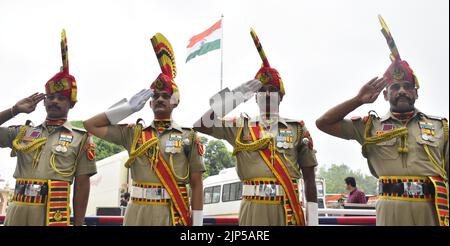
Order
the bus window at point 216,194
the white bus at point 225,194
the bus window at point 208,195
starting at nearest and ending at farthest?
the white bus at point 225,194
the bus window at point 216,194
the bus window at point 208,195

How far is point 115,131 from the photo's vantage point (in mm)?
4941

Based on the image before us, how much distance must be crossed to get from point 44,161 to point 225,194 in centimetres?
969

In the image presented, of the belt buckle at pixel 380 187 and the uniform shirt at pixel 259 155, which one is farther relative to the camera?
the uniform shirt at pixel 259 155

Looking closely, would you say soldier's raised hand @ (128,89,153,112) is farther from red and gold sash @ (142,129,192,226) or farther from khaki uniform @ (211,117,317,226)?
→ khaki uniform @ (211,117,317,226)

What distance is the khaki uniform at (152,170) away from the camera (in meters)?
4.62

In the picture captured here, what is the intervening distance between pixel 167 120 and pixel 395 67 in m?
2.55

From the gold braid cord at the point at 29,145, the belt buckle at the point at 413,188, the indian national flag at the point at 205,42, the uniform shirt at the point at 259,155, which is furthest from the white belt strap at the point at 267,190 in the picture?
the indian national flag at the point at 205,42

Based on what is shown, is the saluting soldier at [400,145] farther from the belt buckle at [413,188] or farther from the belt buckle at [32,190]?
the belt buckle at [32,190]

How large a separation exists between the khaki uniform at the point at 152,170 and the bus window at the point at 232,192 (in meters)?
8.65

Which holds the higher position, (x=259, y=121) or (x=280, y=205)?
(x=259, y=121)
